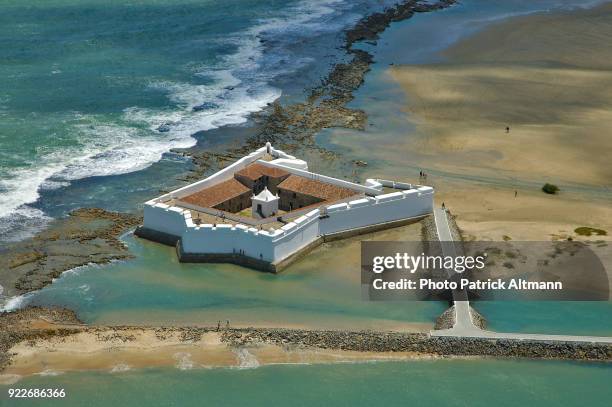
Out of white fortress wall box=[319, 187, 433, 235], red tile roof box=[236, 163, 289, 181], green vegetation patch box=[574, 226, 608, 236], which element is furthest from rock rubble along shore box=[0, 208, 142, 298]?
green vegetation patch box=[574, 226, 608, 236]

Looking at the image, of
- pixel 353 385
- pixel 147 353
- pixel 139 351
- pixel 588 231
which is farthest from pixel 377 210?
pixel 139 351

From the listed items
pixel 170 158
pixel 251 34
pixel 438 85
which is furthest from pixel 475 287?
pixel 251 34

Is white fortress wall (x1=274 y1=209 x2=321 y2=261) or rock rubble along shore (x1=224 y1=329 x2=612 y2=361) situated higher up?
white fortress wall (x1=274 y1=209 x2=321 y2=261)

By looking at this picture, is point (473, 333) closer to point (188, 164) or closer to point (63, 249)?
point (63, 249)

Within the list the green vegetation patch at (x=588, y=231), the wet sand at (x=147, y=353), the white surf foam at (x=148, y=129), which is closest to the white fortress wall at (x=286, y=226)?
the wet sand at (x=147, y=353)

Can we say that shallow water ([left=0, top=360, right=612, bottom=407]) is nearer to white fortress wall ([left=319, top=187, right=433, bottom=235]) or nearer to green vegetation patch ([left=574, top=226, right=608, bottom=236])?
white fortress wall ([left=319, top=187, right=433, bottom=235])

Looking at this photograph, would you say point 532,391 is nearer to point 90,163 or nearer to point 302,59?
point 90,163
